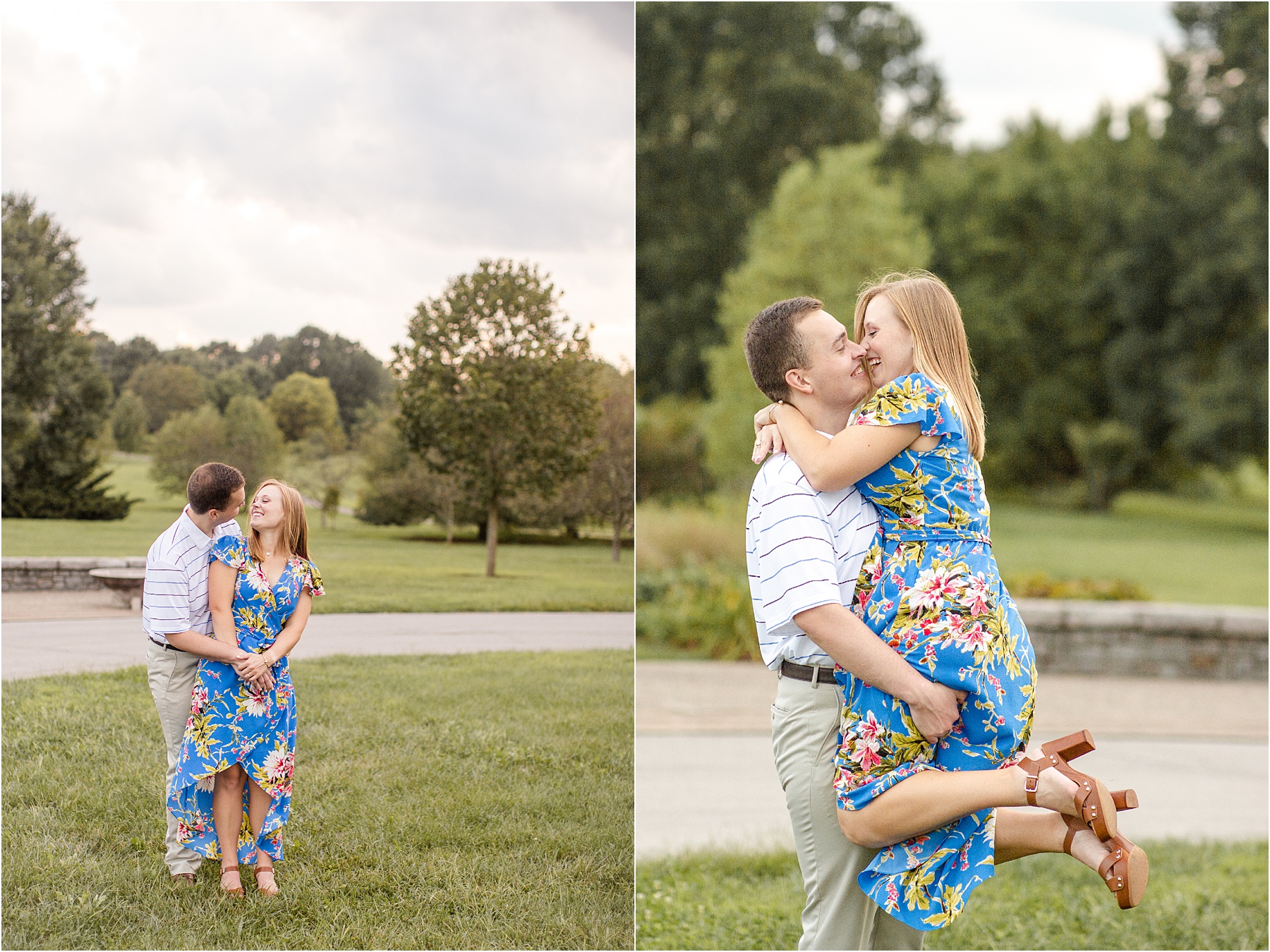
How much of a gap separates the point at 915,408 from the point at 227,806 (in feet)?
7.92

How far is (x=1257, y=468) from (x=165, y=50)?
19736mm

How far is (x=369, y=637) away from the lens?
3869mm

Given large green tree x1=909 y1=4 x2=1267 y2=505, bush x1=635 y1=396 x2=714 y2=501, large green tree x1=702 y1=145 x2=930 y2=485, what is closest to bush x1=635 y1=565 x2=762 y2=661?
large green tree x1=702 y1=145 x2=930 y2=485

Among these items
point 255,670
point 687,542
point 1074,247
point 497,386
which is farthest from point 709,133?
point 255,670

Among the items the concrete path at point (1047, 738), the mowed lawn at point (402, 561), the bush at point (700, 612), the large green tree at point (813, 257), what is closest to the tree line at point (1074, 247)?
the large green tree at point (813, 257)

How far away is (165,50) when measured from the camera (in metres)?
3.69

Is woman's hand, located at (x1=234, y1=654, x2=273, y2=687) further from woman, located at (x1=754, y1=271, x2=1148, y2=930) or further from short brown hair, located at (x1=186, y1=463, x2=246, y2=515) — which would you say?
woman, located at (x1=754, y1=271, x2=1148, y2=930)

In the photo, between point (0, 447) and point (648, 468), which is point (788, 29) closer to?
point (648, 468)

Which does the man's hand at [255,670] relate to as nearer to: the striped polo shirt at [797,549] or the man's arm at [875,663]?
the striped polo shirt at [797,549]

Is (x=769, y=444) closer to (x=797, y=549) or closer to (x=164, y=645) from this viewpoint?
(x=797, y=549)

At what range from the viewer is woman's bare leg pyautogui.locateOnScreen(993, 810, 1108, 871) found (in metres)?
2.16

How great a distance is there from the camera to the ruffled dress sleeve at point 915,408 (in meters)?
2.13

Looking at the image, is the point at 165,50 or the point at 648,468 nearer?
the point at 165,50

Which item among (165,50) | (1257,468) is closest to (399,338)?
(165,50)
